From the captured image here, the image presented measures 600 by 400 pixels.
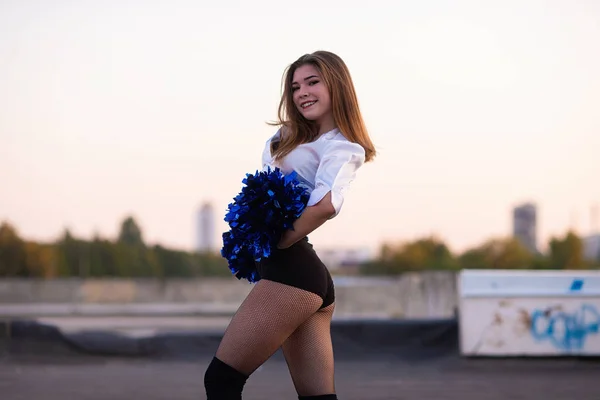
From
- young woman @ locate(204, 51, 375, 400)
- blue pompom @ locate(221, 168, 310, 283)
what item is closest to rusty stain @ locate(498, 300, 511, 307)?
young woman @ locate(204, 51, 375, 400)

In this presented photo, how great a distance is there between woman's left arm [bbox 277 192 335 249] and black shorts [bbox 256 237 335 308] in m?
0.03

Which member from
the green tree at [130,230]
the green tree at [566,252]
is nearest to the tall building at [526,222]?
the green tree at [130,230]

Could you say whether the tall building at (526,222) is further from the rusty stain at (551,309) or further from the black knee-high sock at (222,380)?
the black knee-high sock at (222,380)

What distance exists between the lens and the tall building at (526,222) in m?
144

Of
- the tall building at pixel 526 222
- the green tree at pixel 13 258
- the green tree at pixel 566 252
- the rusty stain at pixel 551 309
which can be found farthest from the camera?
the tall building at pixel 526 222

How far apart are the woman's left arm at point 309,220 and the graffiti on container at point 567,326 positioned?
7.93 m

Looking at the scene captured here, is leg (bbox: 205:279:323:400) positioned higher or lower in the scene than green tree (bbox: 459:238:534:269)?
higher

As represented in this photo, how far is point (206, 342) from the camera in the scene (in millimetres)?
11367

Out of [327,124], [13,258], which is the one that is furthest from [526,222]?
[327,124]

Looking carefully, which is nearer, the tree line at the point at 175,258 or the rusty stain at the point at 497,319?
the rusty stain at the point at 497,319

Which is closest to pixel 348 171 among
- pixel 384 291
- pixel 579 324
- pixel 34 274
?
pixel 579 324

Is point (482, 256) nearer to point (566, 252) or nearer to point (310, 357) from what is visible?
point (566, 252)

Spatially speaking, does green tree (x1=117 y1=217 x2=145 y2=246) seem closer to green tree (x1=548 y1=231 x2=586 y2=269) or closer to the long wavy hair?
green tree (x1=548 y1=231 x2=586 y2=269)

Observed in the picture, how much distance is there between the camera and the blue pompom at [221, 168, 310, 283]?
9.37 ft
